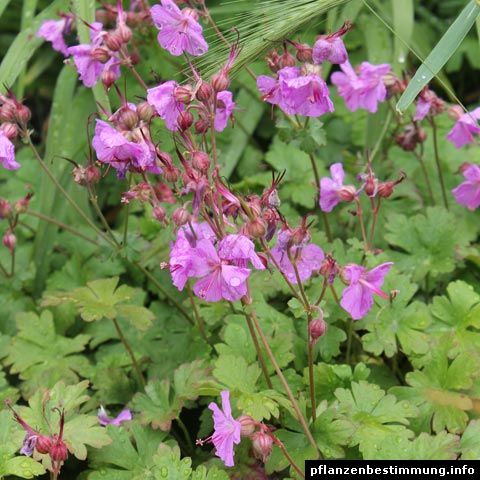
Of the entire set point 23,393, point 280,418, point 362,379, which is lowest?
point 23,393

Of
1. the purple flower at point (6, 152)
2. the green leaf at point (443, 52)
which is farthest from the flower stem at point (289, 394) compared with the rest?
the purple flower at point (6, 152)

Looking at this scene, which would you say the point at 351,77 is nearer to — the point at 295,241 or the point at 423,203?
the point at 423,203

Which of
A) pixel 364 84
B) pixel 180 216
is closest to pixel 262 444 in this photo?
pixel 180 216

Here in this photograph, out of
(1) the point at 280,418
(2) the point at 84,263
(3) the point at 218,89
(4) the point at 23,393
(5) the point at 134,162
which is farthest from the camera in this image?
(2) the point at 84,263

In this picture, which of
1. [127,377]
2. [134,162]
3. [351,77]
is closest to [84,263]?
[127,377]

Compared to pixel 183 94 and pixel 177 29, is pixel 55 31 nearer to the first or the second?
pixel 177 29

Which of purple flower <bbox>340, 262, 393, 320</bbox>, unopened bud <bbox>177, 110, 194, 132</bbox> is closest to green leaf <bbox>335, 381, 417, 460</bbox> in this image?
purple flower <bbox>340, 262, 393, 320</bbox>
